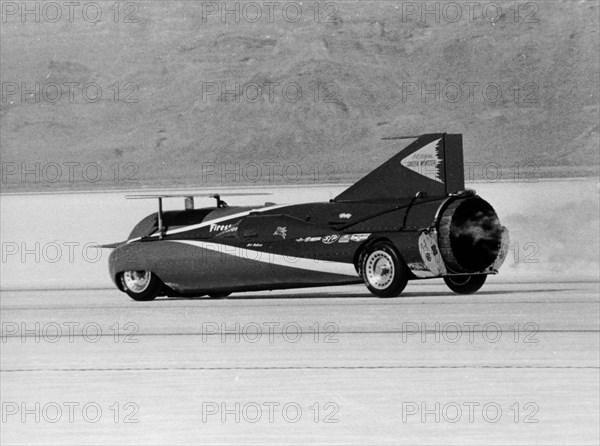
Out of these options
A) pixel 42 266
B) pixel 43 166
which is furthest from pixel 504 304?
pixel 43 166

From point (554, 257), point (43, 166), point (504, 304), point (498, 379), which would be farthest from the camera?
point (43, 166)

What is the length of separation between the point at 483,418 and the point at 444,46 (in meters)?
73.1

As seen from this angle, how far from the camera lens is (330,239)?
20.8 meters

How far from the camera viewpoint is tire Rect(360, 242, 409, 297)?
2030 cm

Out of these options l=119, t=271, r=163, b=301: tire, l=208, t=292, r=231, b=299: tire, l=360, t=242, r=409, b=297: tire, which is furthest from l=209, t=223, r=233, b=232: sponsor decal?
l=360, t=242, r=409, b=297: tire

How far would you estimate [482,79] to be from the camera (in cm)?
8125

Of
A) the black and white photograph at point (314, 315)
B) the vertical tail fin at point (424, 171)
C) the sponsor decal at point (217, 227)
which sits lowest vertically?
the black and white photograph at point (314, 315)

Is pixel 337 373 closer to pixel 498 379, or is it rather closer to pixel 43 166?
pixel 498 379

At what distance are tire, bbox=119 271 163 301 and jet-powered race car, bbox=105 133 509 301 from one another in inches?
0.8

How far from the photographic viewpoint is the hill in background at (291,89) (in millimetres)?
76000

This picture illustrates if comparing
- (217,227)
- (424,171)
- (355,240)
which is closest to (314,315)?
(355,240)

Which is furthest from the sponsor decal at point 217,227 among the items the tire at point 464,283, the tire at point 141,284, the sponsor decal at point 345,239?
the tire at point 464,283

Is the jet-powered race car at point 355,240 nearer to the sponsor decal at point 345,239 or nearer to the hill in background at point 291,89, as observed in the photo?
the sponsor decal at point 345,239

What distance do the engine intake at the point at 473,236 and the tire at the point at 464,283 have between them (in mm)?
690
